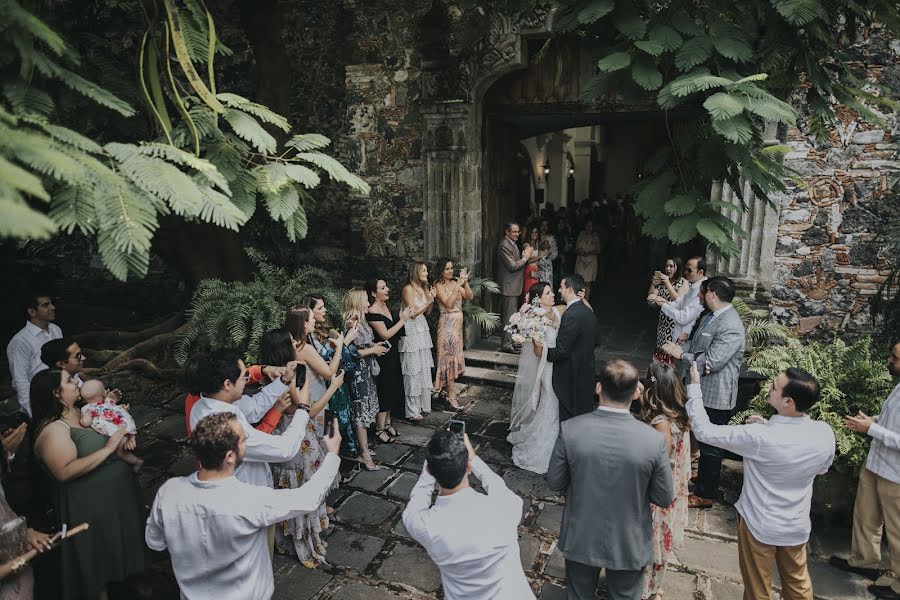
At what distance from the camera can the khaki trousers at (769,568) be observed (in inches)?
134

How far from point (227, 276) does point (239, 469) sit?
15.2ft

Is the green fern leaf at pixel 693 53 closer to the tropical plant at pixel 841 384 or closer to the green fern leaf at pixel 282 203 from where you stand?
the green fern leaf at pixel 282 203

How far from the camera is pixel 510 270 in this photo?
8430 millimetres

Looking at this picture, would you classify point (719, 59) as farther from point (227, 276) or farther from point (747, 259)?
point (227, 276)

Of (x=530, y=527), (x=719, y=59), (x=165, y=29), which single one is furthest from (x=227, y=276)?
(x=719, y=59)

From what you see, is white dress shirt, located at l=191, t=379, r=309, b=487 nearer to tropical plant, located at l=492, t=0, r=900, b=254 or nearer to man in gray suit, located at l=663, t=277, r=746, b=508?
tropical plant, located at l=492, t=0, r=900, b=254

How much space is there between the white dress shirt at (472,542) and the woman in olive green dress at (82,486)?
6.54 feet

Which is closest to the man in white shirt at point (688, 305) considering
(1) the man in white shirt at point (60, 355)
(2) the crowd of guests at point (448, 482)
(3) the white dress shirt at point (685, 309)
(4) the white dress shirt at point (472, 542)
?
(3) the white dress shirt at point (685, 309)

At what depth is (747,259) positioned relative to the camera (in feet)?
23.1

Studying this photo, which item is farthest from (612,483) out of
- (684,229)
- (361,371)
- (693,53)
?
(361,371)

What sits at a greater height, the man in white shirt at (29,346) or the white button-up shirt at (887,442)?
the man in white shirt at (29,346)

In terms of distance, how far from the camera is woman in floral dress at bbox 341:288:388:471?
5539 mm

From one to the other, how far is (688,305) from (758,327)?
141 centimetres

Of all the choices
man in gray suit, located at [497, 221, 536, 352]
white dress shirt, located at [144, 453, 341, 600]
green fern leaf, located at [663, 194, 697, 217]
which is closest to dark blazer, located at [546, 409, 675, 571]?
white dress shirt, located at [144, 453, 341, 600]
